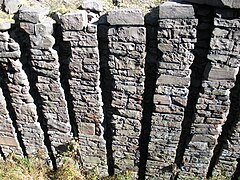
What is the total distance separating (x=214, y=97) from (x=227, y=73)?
45 centimetres

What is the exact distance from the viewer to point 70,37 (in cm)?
443

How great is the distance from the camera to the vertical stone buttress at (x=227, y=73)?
3896 millimetres

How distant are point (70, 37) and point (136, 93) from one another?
1256mm

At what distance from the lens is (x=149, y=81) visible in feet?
15.8

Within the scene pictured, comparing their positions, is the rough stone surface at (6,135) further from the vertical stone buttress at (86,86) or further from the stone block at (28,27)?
the stone block at (28,27)

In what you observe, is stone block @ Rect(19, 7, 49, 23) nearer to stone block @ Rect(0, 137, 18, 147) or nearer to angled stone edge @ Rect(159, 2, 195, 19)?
angled stone edge @ Rect(159, 2, 195, 19)

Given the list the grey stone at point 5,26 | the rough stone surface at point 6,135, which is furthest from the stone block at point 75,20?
the rough stone surface at point 6,135

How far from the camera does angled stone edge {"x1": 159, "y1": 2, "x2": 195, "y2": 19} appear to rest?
3.89m

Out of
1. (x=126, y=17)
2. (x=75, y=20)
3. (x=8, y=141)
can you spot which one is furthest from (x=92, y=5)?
(x=8, y=141)

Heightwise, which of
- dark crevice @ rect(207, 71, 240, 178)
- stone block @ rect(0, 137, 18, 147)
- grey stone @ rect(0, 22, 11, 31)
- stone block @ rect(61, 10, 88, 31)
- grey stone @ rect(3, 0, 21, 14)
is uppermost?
grey stone @ rect(3, 0, 21, 14)

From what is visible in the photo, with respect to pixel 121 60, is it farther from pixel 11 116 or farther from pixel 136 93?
pixel 11 116

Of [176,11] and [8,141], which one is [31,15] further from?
[8,141]

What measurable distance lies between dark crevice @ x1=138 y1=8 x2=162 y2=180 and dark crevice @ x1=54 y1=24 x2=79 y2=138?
44.4 inches

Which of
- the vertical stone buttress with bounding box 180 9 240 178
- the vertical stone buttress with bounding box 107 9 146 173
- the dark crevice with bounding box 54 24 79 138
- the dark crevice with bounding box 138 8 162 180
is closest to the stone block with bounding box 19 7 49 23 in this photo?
the dark crevice with bounding box 54 24 79 138
